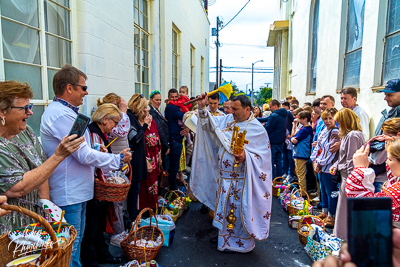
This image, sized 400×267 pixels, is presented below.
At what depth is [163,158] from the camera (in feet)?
17.4

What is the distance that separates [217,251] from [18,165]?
8.62 ft

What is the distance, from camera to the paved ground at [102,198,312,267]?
337cm

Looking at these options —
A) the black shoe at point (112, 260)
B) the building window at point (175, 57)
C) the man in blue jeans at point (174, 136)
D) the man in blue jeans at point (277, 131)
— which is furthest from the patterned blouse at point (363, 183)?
the building window at point (175, 57)

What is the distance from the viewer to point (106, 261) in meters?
3.16

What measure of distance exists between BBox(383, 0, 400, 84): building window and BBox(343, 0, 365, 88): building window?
4.29ft

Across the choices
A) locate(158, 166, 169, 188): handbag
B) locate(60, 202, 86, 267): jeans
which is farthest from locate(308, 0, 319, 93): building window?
locate(60, 202, 86, 267): jeans

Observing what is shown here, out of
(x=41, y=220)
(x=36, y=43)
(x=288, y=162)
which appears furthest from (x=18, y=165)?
(x=288, y=162)

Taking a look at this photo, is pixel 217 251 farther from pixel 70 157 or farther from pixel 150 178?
pixel 70 157

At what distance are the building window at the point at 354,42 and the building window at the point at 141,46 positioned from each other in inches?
185

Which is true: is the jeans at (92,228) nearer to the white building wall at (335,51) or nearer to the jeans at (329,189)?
the jeans at (329,189)

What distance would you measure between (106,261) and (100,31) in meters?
3.15

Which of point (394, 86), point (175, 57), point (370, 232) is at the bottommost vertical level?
point (370, 232)

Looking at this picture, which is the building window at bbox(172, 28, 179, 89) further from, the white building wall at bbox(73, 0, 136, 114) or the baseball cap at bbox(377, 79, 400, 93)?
the baseball cap at bbox(377, 79, 400, 93)

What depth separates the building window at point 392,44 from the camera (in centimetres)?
444
